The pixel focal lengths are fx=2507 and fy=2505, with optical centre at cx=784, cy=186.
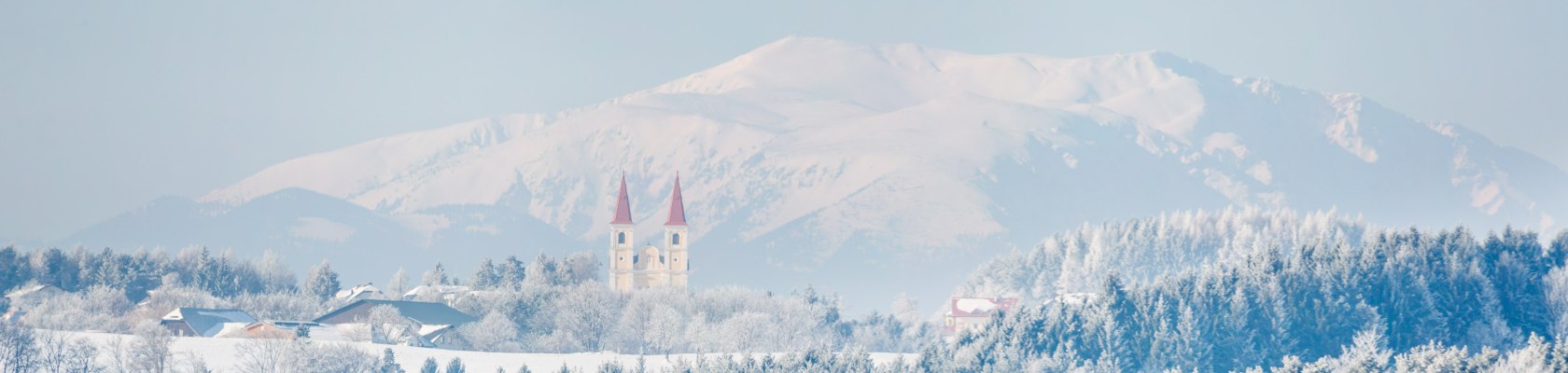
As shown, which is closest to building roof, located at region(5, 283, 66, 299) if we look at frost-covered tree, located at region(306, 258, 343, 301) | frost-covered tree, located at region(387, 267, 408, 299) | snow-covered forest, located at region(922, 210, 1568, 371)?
frost-covered tree, located at region(306, 258, 343, 301)

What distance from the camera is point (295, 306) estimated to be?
137250mm

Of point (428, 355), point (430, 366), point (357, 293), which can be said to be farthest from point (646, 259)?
point (430, 366)

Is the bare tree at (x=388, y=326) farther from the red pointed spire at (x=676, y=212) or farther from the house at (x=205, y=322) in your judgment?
the red pointed spire at (x=676, y=212)

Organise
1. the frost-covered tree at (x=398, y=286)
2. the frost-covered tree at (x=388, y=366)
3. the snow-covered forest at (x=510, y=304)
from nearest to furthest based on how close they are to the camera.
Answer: the frost-covered tree at (x=388, y=366) → the snow-covered forest at (x=510, y=304) → the frost-covered tree at (x=398, y=286)

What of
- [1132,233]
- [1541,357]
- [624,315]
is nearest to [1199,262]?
[1132,233]

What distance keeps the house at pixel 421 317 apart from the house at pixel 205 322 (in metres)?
4.32

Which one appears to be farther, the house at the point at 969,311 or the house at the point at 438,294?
the house at the point at 969,311

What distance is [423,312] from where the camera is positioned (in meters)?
133

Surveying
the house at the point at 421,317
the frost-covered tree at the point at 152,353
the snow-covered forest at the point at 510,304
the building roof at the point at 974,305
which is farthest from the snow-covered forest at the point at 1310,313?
the building roof at the point at 974,305

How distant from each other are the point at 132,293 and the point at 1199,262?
7263 cm

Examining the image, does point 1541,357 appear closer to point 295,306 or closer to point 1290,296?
point 1290,296

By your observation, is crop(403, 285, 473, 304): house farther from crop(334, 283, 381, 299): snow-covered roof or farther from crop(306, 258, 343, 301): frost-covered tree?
crop(306, 258, 343, 301): frost-covered tree

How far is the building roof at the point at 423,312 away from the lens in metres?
129

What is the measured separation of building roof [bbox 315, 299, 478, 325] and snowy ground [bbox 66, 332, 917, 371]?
51.3ft
